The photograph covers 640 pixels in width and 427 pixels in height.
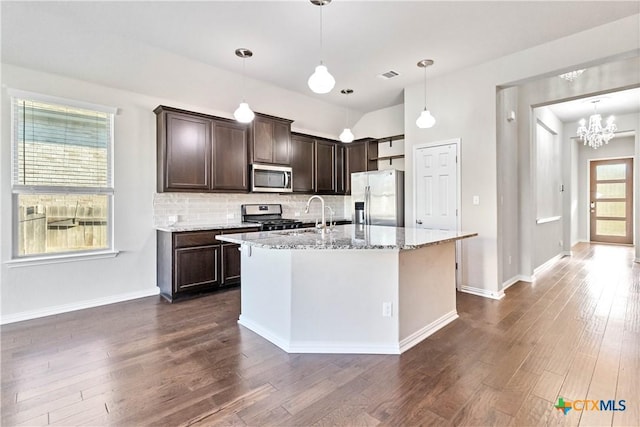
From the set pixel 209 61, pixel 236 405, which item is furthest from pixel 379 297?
pixel 209 61

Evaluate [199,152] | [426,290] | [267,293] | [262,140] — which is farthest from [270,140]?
[426,290]

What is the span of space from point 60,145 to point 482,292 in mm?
5437

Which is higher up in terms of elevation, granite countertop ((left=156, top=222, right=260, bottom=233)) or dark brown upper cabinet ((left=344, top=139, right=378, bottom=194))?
dark brown upper cabinet ((left=344, top=139, right=378, bottom=194))

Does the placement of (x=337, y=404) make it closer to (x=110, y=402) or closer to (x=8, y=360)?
(x=110, y=402)

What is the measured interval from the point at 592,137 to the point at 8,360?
9237mm

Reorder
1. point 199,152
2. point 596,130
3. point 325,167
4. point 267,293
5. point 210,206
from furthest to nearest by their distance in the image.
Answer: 1. point 596,130
2. point 325,167
3. point 210,206
4. point 199,152
5. point 267,293

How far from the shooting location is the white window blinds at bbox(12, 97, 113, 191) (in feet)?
11.0

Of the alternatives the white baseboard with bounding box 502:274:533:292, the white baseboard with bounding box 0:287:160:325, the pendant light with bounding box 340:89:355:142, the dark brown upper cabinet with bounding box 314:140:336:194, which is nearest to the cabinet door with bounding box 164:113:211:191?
the white baseboard with bounding box 0:287:160:325

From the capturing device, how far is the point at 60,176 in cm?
359

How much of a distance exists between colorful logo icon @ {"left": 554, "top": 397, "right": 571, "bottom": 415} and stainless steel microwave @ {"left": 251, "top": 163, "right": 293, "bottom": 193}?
13.5 feet

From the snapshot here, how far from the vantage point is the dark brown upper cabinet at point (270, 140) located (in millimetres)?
4840

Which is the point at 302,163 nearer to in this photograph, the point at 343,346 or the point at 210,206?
the point at 210,206

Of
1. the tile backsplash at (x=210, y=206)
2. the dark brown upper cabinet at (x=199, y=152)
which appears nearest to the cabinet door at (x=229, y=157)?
the dark brown upper cabinet at (x=199, y=152)

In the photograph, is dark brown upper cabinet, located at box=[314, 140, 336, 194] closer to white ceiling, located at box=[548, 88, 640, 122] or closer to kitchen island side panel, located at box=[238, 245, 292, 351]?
kitchen island side panel, located at box=[238, 245, 292, 351]
